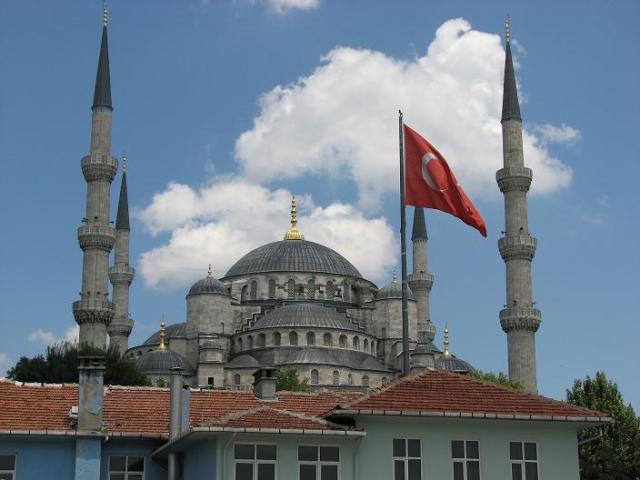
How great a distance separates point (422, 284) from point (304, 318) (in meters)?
8.32

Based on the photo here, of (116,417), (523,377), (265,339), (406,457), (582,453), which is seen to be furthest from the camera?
(265,339)

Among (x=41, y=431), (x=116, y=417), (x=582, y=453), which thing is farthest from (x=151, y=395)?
(x=582, y=453)

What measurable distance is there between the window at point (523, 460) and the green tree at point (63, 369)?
28820 millimetres

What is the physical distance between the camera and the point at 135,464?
18766 mm

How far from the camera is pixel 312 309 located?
67000 mm

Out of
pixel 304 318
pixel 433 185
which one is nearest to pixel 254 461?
pixel 433 185

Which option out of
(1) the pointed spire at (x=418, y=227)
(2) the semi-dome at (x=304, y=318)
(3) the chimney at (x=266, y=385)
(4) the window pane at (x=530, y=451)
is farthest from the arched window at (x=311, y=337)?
(4) the window pane at (x=530, y=451)

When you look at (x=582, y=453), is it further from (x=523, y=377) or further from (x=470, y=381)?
(x=470, y=381)

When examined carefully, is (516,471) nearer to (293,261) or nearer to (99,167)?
(99,167)

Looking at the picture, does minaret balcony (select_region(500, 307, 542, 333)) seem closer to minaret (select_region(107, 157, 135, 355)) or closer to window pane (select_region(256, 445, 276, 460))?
minaret (select_region(107, 157, 135, 355))

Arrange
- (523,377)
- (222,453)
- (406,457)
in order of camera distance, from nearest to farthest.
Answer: (222,453)
(406,457)
(523,377)

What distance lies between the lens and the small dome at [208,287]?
6756 cm

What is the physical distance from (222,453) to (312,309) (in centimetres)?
5102

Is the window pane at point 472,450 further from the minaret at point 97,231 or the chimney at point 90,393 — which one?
the minaret at point 97,231
